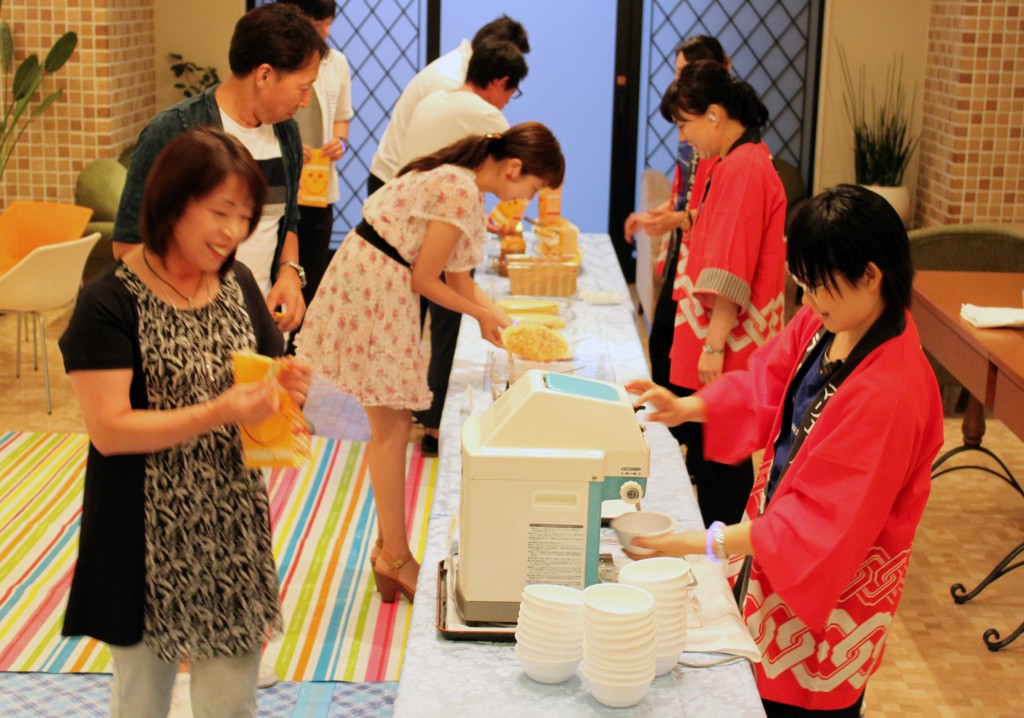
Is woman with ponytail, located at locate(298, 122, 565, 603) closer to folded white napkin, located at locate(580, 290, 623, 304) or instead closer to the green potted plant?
folded white napkin, located at locate(580, 290, 623, 304)

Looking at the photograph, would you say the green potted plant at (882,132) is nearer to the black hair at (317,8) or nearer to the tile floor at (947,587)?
the tile floor at (947,587)

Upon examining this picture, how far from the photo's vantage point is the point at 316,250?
4844mm

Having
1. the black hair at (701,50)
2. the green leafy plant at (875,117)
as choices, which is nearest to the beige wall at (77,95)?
the black hair at (701,50)

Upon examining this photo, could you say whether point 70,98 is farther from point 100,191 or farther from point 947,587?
point 947,587

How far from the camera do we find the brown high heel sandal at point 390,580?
3.60 m

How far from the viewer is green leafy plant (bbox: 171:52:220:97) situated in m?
7.69

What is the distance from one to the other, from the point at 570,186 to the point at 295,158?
198 inches

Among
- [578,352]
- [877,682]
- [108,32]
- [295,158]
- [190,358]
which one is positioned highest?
[108,32]

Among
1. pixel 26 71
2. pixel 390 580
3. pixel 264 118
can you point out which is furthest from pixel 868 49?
pixel 264 118

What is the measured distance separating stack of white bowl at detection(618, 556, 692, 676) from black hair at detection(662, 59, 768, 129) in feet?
6.46

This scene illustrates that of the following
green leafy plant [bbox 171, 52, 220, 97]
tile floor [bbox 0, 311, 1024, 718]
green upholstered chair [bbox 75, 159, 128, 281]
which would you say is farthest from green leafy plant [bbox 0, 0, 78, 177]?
tile floor [bbox 0, 311, 1024, 718]

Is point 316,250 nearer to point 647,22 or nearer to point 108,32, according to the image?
point 108,32

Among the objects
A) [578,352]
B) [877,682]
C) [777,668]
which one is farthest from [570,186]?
[777,668]

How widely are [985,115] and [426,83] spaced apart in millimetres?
3437
